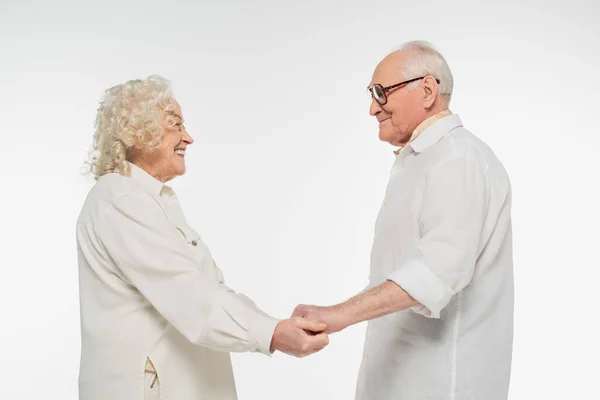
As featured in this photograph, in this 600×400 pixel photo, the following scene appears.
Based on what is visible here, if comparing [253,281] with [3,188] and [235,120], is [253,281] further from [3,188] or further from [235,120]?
[3,188]

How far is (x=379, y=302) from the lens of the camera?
2.13 metres

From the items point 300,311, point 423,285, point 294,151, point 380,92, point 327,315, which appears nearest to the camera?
point 423,285

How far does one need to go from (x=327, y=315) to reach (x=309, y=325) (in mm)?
76

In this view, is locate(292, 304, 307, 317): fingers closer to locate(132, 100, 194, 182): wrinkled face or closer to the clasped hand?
the clasped hand

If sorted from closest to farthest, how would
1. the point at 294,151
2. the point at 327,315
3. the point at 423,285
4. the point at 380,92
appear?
the point at 423,285 < the point at 327,315 < the point at 380,92 < the point at 294,151

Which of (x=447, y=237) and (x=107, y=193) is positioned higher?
(x=107, y=193)

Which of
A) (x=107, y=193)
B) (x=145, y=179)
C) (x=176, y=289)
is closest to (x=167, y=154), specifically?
(x=145, y=179)

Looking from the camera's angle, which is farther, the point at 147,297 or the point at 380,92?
the point at 380,92

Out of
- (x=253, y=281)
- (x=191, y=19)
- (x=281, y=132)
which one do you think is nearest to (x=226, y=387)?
(x=253, y=281)

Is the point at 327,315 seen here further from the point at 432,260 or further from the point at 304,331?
the point at 432,260

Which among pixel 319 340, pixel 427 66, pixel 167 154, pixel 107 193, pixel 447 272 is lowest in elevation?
pixel 319 340

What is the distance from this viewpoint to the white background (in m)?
4.76

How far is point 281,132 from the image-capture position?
498 centimetres

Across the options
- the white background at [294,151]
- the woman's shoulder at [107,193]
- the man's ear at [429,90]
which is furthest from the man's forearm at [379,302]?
the white background at [294,151]
